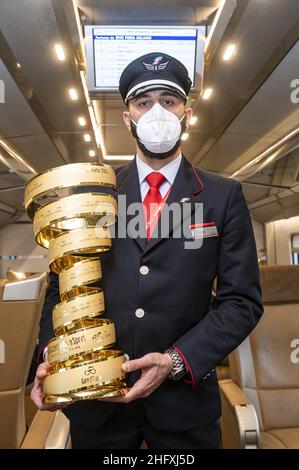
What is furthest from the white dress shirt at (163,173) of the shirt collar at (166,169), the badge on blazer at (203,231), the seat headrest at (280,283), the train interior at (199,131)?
the seat headrest at (280,283)

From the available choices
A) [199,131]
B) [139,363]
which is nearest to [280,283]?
[139,363]

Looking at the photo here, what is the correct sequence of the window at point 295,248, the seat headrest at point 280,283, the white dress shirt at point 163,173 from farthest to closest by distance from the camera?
the window at point 295,248, the seat headrest at point 280,283, the white dress shirt at point 163,173

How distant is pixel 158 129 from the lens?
4.07ft

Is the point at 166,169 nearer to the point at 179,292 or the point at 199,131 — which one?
the point at 179,292

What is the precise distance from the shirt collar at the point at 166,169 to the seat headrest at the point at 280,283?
1.48 metres

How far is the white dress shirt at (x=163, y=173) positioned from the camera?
1.33 meters

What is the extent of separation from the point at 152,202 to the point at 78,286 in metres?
0.37

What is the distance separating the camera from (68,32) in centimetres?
402

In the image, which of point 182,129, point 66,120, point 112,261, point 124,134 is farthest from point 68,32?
point 112,261

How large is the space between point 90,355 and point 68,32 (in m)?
3.83

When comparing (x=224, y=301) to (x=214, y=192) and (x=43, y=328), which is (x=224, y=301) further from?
(x=43, y=328)

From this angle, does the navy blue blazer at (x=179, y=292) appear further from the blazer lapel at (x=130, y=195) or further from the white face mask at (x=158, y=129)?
the white face mask at (x=158, y=129)

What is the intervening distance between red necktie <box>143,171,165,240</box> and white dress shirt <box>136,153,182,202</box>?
2cm
